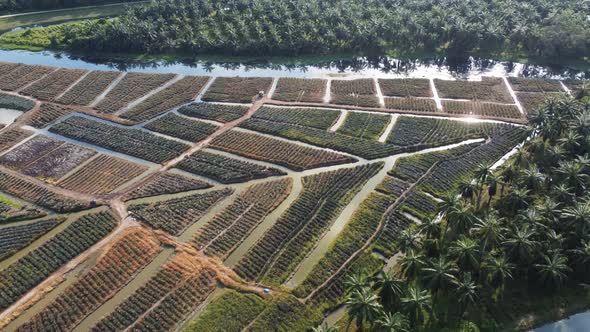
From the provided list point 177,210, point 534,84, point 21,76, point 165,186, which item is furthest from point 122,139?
point 534,84

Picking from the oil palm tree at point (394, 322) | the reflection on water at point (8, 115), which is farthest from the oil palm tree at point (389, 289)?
the reflection on water at point (8, 115)

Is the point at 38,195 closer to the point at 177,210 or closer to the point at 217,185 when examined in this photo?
the point at 177,210

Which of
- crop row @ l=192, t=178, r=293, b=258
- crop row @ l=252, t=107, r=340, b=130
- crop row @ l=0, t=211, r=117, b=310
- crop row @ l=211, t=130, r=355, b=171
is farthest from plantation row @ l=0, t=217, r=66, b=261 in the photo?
crop row @ l=252, t=107, r=340, b=130

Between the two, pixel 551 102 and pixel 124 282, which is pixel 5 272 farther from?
pixel 551 102

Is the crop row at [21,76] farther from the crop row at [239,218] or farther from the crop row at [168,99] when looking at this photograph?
the crop row at [239,218]

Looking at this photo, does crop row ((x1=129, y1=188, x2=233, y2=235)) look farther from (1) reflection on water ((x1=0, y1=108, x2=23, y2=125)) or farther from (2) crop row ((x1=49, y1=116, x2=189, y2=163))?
(1) reflection on water ((x1=0, y1=108, x2=23, y2=125))
